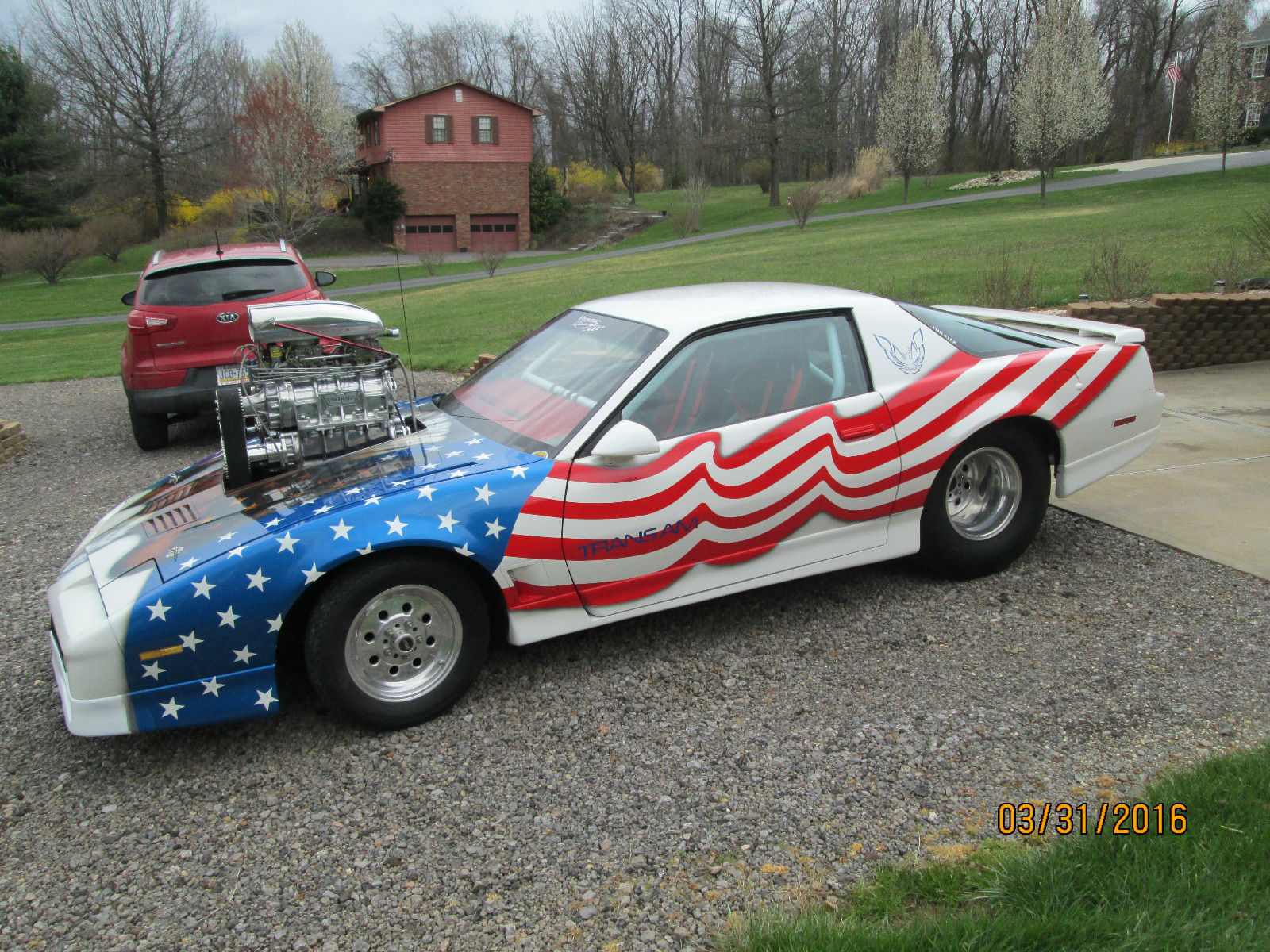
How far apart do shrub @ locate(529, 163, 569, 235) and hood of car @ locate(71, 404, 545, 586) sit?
159 feet

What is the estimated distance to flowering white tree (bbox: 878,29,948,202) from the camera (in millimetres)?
45219

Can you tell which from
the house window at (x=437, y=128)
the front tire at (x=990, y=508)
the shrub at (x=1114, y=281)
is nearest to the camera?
the front tire at (x=990, y=508)

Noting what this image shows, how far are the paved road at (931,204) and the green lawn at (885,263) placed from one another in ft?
7.45

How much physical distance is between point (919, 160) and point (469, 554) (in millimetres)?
47576

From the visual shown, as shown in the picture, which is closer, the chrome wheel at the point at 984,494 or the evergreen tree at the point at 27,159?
the chrome wheel at the point at 984,494

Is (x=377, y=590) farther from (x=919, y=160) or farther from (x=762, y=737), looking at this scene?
(x=919, y=160)

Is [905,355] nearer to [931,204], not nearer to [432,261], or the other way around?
[432,261]

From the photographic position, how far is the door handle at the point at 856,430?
3.91 meters

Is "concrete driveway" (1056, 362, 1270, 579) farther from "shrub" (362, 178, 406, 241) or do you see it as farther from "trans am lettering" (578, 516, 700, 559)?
"shrub" (362, 178, 406, 241)

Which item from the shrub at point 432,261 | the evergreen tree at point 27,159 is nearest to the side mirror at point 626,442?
the shrub at point 432,261

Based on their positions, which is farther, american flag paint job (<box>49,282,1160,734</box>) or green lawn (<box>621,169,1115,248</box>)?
green lawn (<box>621,169,1115,248</box>)

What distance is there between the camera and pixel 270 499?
11.3 ft

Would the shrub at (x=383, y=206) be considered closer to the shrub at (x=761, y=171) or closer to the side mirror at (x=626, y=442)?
the shrub at (x=761, y=171)
